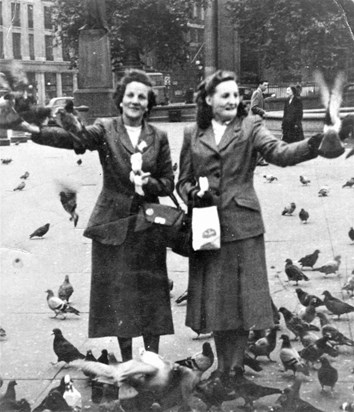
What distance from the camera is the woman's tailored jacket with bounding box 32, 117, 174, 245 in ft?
15.2

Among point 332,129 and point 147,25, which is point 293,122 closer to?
point 147,25

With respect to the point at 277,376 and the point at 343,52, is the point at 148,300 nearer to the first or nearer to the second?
the point at 277,376

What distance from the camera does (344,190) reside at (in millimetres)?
12648

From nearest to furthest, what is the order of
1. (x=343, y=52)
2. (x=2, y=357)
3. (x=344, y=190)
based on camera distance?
Result: (x=2, y=357), (x=343, y=52), (x=344, y=190)

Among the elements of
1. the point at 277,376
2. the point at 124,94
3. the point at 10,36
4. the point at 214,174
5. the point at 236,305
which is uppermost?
the point at 10,36

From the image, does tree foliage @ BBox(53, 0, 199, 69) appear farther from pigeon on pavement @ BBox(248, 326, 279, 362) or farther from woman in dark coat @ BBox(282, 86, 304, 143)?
pigeon on pavement @ BBox(248, 326, 279, 362)

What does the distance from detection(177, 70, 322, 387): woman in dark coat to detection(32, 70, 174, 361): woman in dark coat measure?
0.19m

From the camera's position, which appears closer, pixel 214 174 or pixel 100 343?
pixel 214 174

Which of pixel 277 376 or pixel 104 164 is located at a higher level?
pixel 104 164

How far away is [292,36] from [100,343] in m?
3.37

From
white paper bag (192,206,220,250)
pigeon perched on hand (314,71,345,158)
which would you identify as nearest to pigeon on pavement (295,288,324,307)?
white paper bag (192,206,220,250)

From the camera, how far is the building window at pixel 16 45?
564cm

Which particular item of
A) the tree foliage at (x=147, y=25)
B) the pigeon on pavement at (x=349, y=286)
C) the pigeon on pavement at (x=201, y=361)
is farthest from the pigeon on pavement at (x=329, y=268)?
the pigeon on pavement at (x=201, y=361)

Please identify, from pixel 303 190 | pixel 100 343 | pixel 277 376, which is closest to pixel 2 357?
pixel 100 343
